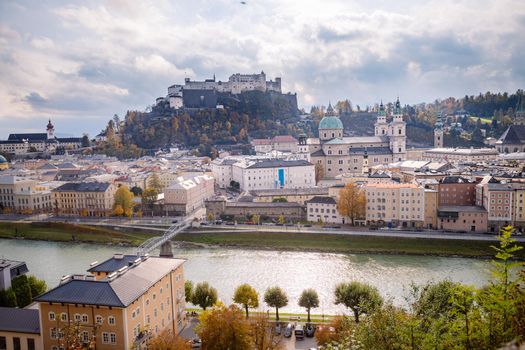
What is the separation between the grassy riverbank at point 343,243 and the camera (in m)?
17.8

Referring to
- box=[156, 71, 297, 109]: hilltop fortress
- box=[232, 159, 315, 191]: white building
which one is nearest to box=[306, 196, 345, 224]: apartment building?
box=[232, 159, 315, 191]: white building

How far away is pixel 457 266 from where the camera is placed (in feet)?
53.3

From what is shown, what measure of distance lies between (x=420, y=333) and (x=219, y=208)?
19.0 m

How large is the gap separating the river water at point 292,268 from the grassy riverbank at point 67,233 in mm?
1344

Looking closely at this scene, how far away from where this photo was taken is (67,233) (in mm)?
22703

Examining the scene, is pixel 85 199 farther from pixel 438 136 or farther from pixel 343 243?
pixel 438 136

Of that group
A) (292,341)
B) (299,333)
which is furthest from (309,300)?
(292,341)

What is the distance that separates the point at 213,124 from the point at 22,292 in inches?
1571

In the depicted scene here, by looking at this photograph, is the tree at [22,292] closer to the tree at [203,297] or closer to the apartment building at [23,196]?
the tree at [203,297]

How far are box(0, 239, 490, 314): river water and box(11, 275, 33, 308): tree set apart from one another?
257 cm

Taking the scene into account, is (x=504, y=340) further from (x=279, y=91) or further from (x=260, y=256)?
(x=279, y=91)

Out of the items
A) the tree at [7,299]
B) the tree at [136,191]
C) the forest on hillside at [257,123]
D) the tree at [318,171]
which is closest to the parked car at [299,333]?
the tree at [7,299]

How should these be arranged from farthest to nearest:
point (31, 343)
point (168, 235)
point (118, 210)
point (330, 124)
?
1. point (330, 124)
2. point (118, 210)
3. point (168, 235)
4. point (31, 343)

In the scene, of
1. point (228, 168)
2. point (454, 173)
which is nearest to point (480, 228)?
point (454, 173)
